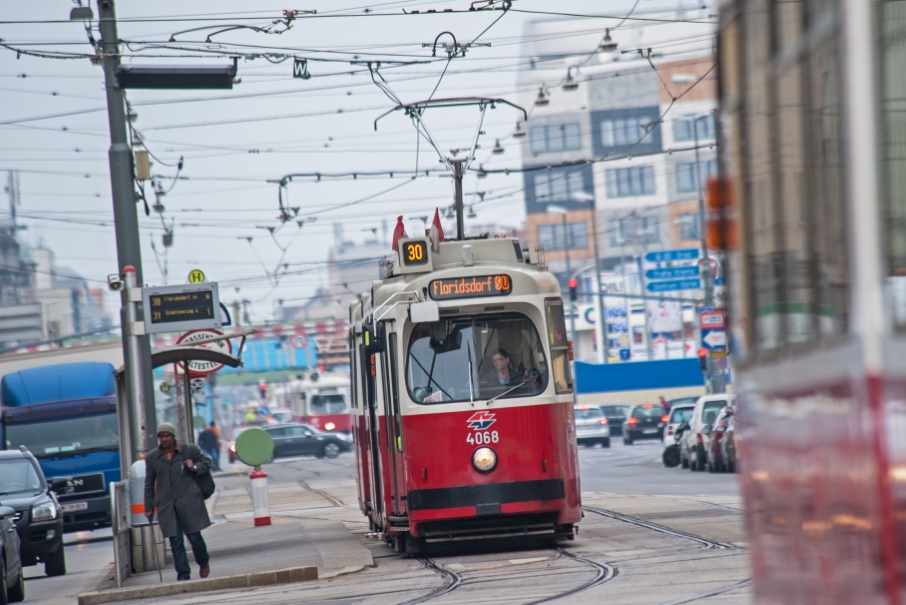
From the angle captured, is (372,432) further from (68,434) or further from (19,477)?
(68,434)

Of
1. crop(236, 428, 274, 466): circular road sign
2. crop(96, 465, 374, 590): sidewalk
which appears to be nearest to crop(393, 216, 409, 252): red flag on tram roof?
crop(96, 465, 374, 590): sidewalk

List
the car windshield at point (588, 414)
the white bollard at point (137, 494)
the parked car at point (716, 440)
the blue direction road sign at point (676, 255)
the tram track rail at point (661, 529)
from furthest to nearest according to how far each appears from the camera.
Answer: the car windshield at point (588, 414) → the blue direction road sign at point (676, 255) → the parked car at point (716, 440) → the white bollard at point (137, 494) → the tram track rail at point (661, 529)

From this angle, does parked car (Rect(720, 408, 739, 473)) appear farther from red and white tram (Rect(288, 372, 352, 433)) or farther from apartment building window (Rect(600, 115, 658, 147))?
apartment building window (Rect(600, 115, 658, 147))

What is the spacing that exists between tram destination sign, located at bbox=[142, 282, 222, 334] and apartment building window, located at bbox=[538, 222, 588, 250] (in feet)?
304

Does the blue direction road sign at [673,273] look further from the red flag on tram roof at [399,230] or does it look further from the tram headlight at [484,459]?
the tram headlight at [484,459]

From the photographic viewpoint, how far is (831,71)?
133 inches

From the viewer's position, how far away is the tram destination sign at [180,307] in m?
14.8

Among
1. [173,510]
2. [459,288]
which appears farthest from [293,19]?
[173,510]

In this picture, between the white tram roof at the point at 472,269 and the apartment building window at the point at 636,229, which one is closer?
the white tram roof at the point at 472,269

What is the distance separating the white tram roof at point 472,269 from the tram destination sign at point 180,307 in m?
1.71

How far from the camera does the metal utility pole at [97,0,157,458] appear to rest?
1486 cm

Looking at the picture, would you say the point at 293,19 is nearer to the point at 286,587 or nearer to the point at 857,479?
the point at 286,587

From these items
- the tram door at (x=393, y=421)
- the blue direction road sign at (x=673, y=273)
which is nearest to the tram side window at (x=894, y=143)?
the tram door at (x=393, y=421)

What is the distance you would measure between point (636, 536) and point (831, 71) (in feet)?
37.7
